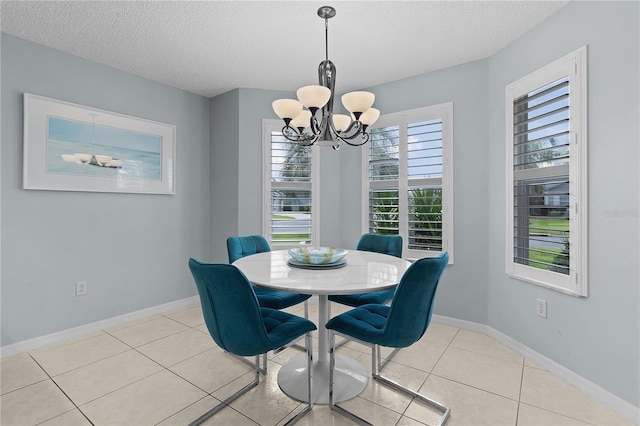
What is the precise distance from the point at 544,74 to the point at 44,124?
3.95 metres

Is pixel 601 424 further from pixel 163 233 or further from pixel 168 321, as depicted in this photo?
pixel 163 233

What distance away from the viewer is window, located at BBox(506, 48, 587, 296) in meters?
2.07

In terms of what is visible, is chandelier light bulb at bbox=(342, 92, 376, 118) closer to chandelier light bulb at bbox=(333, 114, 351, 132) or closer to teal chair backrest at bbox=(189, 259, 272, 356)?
chandelier light bulb at bbox=(333, 114, 351, 132)

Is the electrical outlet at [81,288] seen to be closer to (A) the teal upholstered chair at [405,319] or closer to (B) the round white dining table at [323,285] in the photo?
(B) the round white dining table at [323,285]

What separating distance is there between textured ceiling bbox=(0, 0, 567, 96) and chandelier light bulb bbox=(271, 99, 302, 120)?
26.8 inches

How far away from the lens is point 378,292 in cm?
244

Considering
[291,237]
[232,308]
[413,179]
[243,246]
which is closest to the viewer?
[232,308]

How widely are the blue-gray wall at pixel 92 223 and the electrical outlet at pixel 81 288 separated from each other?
44 mm

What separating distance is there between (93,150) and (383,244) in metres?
2.82

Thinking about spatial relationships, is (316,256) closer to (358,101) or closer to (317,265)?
(317,265)

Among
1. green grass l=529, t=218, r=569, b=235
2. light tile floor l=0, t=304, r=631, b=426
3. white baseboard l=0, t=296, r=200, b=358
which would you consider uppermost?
green grass l=529, t=218, r=569, b=235

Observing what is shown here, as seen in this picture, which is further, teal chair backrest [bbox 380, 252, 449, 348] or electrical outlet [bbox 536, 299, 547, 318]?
electrical outlet [bbox 536, 299, 547, 318]

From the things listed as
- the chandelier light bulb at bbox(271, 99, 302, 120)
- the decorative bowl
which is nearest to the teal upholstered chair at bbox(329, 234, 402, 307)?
the decorative bowl

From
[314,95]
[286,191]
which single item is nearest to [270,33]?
[314,95]
